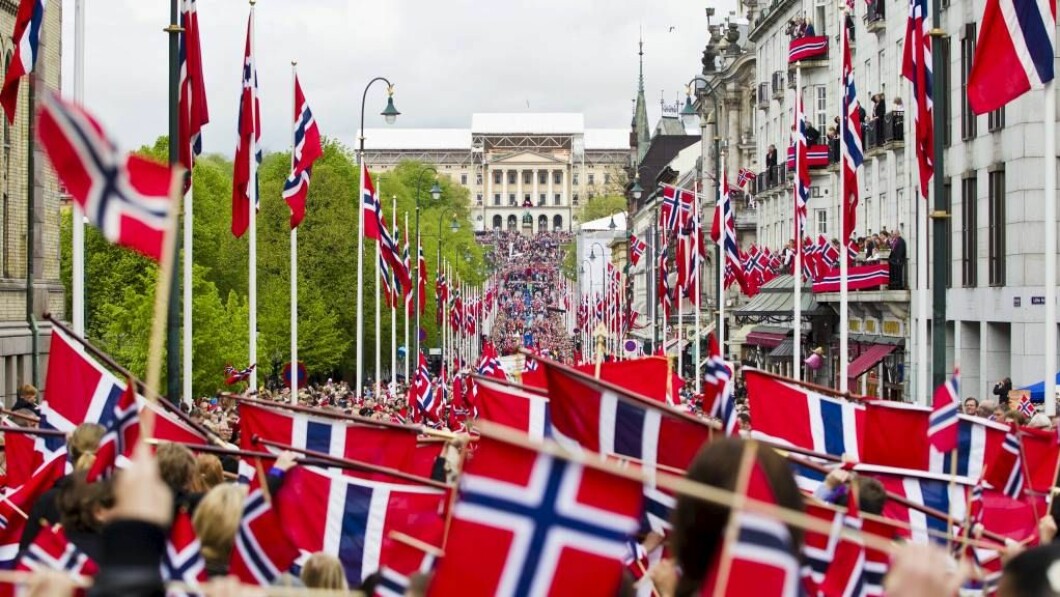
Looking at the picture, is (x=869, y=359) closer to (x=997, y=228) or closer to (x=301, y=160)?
(x=997, y=228)

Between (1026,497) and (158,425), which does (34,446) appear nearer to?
(158,425)

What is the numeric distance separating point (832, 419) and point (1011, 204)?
19368 millimetres

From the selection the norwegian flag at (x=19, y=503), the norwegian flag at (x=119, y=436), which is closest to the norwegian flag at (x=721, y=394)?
the norwegian flag at (x=119, y=436)

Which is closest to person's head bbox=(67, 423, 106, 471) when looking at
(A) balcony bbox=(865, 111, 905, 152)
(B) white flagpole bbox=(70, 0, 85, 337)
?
(B) white flagpole bbox=(70, 0, 85, 337)

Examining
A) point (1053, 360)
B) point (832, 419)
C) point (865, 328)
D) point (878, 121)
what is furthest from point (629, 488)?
point (865, 328)

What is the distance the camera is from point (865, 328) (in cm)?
4281

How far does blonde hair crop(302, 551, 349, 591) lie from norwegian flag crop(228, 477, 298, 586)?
27.6 inches

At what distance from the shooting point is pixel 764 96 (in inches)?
2312

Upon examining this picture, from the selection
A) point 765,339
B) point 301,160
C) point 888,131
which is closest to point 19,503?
point 301,160

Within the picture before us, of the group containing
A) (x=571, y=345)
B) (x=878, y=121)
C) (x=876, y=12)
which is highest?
(x=876, y=12)

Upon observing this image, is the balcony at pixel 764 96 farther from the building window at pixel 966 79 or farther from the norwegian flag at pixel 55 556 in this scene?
the norwegian flag at pixel 55 556

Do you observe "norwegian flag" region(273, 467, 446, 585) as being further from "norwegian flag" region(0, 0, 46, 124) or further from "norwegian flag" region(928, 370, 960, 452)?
"norwegian flag" region(0, 0, 46, 124)

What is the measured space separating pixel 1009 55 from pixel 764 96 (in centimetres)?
4181

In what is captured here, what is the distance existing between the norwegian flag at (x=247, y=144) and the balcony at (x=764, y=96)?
108 feet
